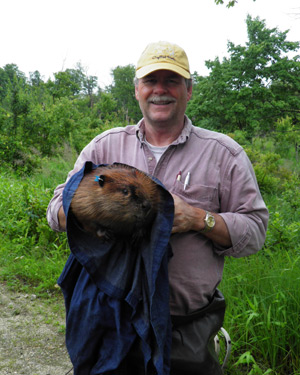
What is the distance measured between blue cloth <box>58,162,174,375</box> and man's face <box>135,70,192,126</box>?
1.93ft

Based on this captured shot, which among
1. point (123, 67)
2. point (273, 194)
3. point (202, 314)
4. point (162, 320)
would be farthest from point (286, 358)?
point (123, 67)

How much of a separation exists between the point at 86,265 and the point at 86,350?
16.1 inches

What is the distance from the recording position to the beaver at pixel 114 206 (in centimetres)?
138

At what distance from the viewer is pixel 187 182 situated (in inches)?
68.6

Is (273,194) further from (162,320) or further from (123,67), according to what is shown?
(123,67)

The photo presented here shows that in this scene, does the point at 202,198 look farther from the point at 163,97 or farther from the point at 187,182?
the point at 163,97

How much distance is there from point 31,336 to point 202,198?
228 cm

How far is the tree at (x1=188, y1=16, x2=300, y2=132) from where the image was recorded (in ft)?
56.3

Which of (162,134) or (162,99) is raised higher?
(162,99)

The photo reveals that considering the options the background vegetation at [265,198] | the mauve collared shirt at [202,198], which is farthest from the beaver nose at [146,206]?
the background vegetation at [265,198]

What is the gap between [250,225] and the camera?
171cm

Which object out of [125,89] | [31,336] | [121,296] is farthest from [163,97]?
[125,89]

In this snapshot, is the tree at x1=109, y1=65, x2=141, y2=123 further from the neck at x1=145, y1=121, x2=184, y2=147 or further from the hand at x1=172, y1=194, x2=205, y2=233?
the hand at x1=172, y1=194, x2=205, y2=233

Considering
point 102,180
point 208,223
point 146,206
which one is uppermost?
point 102,180
